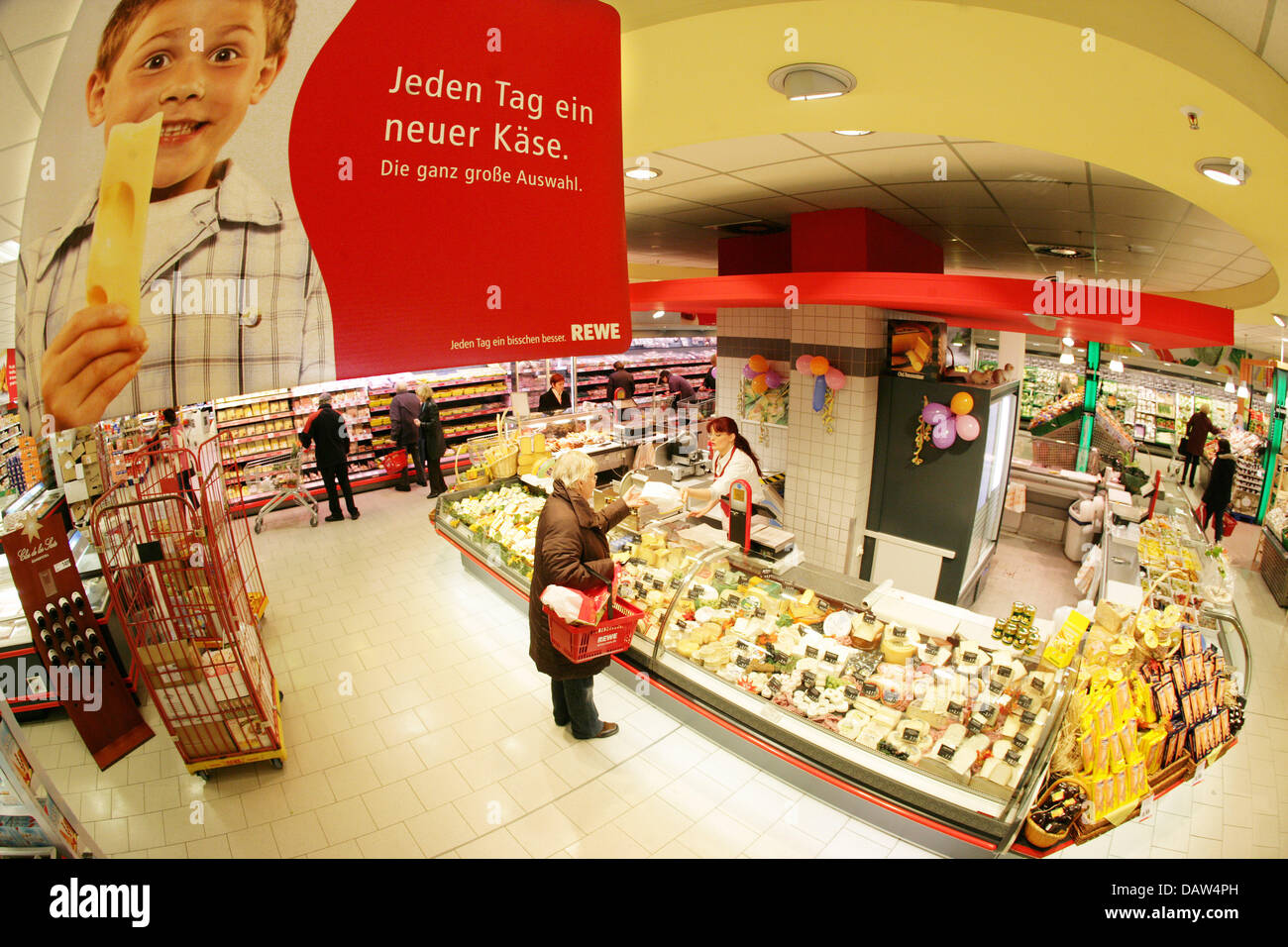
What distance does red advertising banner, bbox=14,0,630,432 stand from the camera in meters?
1.02

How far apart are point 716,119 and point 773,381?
4.89m

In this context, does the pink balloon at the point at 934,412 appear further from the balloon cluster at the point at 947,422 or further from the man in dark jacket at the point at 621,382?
the man in dark jacket at the point at 621,382

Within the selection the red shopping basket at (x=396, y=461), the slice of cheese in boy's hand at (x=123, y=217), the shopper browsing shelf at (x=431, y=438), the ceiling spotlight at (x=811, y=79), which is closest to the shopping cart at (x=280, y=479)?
the red shopping basket at (x=396, y=461)

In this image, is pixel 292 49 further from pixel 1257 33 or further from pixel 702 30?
pixel 1257 33

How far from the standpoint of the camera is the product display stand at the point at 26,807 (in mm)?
1957

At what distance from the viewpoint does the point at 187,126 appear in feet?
3.55

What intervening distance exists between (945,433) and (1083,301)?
93.3 inches

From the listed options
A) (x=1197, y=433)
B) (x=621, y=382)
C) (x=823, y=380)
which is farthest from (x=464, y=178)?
(x=1197, y=433)

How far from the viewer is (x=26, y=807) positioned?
2.00 meters

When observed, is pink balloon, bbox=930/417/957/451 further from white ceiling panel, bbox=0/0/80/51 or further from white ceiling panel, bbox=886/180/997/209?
white ceiling panel, bbox=0/0/80/51

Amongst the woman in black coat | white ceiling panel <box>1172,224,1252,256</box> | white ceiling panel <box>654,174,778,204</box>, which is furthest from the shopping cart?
the woman in black coat

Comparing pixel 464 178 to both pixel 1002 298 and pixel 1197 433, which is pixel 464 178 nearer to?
pixel 1002 298
